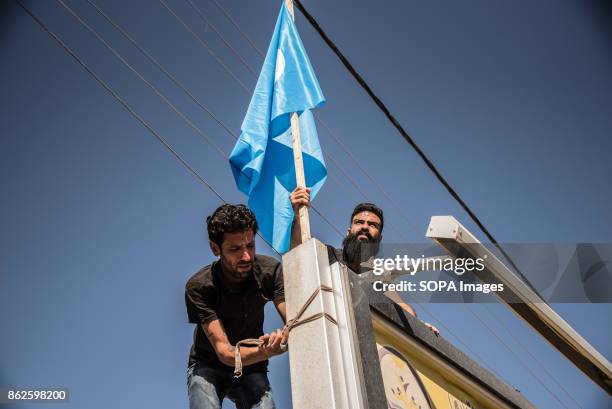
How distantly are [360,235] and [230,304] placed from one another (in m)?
1.48

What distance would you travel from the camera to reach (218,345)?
3.85 metres

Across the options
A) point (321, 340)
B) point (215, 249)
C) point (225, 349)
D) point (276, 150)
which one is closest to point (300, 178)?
point (215, 249)

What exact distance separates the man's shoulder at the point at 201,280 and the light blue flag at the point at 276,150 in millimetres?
874

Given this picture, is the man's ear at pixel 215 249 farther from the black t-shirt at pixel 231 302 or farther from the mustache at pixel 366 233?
the mustache at pixel 366 233

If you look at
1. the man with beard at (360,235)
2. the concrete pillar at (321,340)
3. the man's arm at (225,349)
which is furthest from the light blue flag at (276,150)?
the concrete pillar at (321,340)

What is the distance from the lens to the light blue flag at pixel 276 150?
504 centimetres

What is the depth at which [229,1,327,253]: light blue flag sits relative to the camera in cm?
504

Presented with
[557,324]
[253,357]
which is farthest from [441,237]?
[557,324]

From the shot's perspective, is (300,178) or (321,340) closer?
(321,340)

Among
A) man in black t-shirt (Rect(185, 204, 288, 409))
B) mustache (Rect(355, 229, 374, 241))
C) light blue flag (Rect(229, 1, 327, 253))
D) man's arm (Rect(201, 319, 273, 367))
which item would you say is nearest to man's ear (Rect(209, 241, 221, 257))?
man in black t-shirt (Rect(185, 204, 288, 409))

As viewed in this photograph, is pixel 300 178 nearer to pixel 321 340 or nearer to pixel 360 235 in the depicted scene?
pixel 360 235

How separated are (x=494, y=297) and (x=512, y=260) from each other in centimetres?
342

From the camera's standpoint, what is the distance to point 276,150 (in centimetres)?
527

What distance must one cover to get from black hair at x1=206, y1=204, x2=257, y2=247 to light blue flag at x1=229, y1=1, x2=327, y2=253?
84cm
